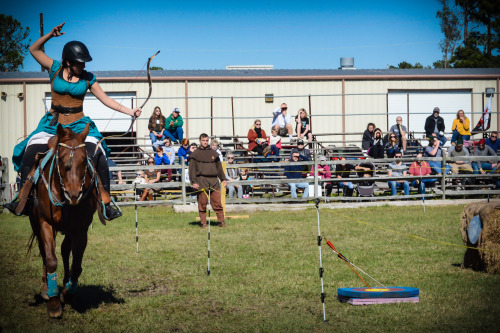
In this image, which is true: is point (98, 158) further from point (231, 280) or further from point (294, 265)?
point (294, 265)

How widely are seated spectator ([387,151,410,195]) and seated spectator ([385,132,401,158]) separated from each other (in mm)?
209

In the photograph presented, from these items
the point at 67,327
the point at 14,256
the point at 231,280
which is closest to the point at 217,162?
the point at 14,256

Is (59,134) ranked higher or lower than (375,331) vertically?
higher

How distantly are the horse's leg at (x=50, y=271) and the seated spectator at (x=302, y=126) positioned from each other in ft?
55.0

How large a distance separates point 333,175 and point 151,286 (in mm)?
13616

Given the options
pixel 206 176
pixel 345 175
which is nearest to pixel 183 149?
pixel 345 175

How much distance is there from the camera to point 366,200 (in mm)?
21438

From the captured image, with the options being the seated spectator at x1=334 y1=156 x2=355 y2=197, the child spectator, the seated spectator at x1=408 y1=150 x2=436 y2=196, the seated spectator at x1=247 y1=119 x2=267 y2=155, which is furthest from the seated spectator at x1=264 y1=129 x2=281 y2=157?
the seated spectator at x1=408 y1=150 x2=436 y2=196

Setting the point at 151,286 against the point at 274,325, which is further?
the point at 151,286

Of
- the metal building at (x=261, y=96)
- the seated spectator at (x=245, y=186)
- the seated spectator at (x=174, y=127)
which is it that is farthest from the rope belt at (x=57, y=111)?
the metal building at (x=261, y=96)

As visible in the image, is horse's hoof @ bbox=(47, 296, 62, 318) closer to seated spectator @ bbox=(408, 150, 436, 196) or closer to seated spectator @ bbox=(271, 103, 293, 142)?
seated spectator @ bbox=(408, 150, 436, 196)

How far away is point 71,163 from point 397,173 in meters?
16.5

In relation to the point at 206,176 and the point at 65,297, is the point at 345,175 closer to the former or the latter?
the point at 206,176

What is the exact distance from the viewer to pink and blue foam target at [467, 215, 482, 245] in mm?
9648
